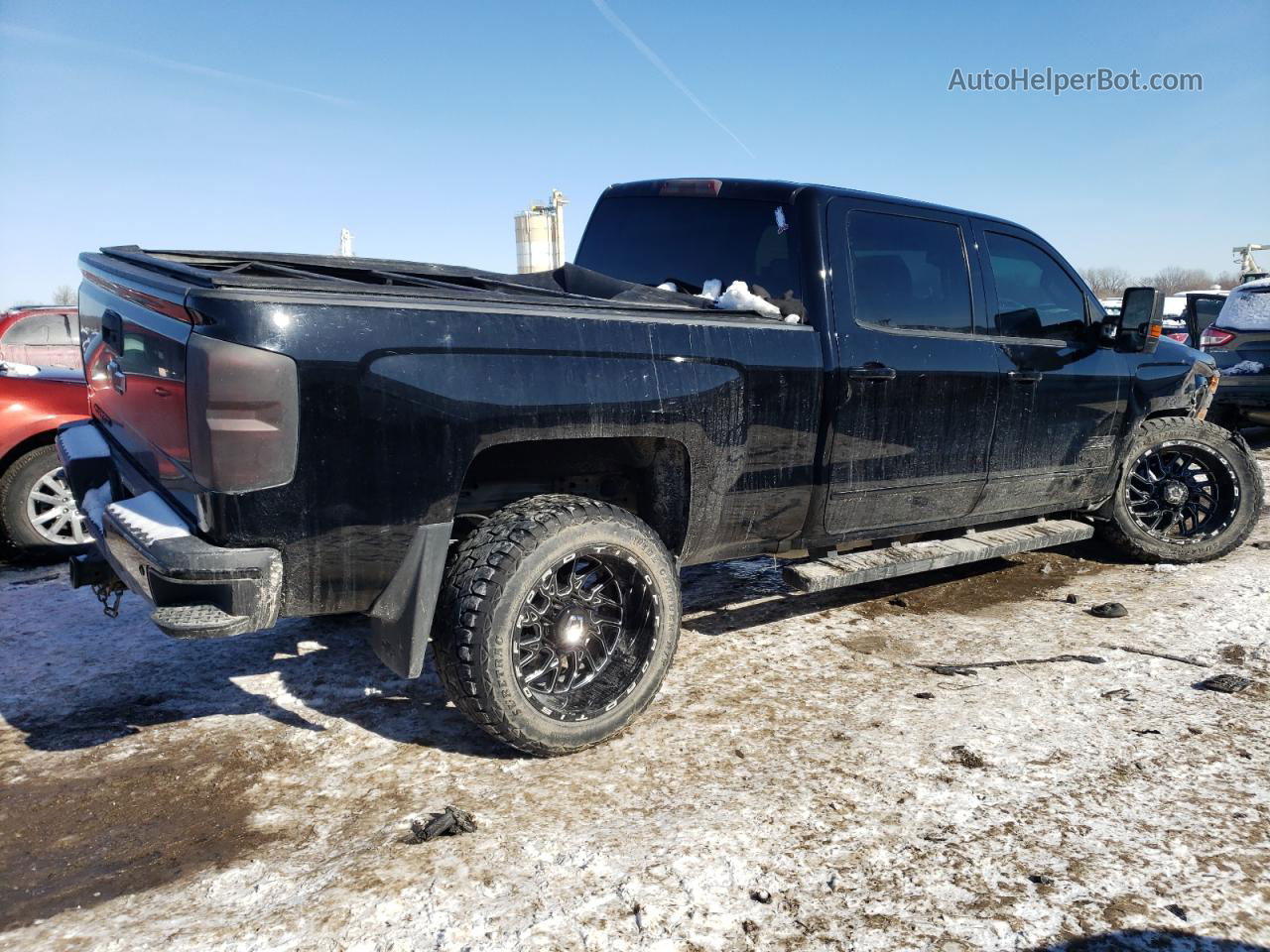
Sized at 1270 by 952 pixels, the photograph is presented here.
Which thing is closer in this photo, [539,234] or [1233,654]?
[1233,654]

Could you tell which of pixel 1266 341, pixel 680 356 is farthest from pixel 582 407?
pixel 1266 341

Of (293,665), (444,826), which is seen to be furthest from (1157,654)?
(293,665)

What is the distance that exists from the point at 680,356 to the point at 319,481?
1268 mm

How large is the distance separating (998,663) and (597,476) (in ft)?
6.30

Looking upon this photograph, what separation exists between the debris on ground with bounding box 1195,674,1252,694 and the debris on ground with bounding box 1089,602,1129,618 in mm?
809

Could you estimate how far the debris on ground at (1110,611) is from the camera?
173 inches

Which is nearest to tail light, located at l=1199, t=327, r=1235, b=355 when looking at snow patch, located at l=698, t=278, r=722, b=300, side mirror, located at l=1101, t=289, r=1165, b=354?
side mirror, located at l=1101, t=289, r=1165, b=354

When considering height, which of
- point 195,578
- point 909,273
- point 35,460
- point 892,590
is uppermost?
point 909,273

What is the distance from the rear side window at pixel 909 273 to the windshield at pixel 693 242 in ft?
1.03

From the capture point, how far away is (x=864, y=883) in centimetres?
229

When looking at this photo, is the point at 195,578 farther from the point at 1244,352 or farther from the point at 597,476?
the point at 1244,352

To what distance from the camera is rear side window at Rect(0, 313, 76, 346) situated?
1002 centimetres

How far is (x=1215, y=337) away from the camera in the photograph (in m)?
9.50

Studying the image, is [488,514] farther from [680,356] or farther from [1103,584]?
[1103,584]
